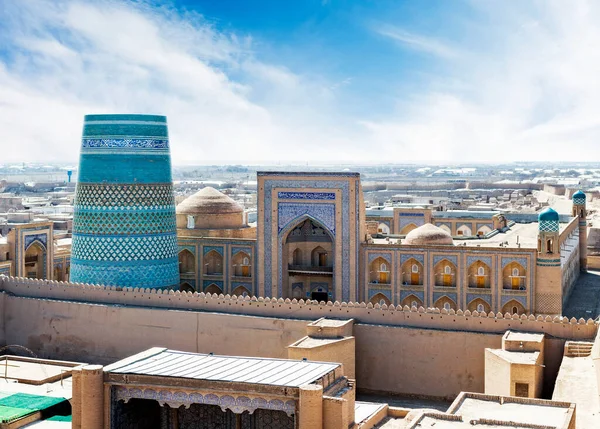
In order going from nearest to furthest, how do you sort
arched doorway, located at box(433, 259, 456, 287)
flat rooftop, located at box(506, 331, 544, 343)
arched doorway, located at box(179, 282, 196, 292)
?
1. flat rooftop, located at box(506, 331, 544, 343)
2. arched doorway, located at box(433, 259, 456, 287)
3. arched doorway, located at box(179, 282, 196, 292)

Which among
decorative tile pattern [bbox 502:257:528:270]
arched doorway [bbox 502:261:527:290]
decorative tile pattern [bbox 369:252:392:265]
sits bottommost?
arched doorway [bbox 502:261:527:290]

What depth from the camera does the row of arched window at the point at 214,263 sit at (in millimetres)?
20672

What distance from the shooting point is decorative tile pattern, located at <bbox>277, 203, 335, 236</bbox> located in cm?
1930

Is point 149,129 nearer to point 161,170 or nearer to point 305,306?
point 161,170

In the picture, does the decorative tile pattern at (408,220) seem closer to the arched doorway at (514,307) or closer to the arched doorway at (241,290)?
the arched doorway at (241,290)

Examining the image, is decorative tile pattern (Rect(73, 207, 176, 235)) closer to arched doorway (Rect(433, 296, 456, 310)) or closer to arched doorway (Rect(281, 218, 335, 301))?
arched doorway (Rect(281, 218, 335, 301))

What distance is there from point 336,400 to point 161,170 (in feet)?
31.2

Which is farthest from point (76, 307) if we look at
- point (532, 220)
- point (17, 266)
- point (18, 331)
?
point (532, 220)

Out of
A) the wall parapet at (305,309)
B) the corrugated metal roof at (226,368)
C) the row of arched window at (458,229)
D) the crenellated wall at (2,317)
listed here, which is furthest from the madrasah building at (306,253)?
the corrugated metal roof at (226,368)

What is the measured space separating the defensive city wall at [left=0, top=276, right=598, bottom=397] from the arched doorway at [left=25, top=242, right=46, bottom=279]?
11.5ft

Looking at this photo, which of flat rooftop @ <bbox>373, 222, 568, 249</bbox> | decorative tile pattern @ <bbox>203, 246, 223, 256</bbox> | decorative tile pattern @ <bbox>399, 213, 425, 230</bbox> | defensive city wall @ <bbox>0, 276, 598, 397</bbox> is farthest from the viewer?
decorative tile pattern @ <bbox>399, 213, 425, 230</bbox>

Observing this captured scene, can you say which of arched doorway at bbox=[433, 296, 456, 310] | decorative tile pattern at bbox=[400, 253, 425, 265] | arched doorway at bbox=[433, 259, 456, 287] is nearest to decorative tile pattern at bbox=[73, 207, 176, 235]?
decorative tile pattern at bbox=[400, 253, 425, 265]

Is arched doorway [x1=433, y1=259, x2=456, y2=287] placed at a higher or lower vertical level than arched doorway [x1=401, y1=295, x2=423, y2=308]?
higher

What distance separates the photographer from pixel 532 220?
2902 cm
